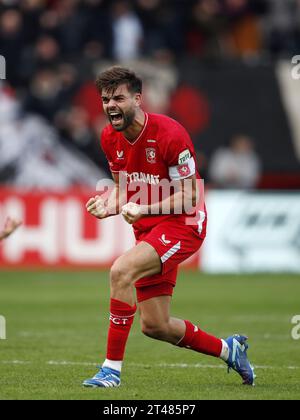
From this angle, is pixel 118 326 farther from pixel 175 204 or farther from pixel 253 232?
pixel 253 232

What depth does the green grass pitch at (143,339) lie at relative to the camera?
8.08m

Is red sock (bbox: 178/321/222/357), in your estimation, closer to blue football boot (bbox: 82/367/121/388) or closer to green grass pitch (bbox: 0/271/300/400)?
green grass pitch (bbox: 0/271/300/400)

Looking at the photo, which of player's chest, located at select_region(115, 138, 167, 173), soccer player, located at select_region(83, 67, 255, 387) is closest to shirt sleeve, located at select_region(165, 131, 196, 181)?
soccer player, located at select_region(83, 67, 255, 387)

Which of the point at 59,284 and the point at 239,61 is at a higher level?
the point at 239,61

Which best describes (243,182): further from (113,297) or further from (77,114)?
(113,297)

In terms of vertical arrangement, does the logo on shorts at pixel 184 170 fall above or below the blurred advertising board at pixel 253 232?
above

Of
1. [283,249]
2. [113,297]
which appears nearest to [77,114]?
[283,249]

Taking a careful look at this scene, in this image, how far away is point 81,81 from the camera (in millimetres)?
20984

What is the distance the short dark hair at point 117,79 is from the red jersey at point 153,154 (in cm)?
30

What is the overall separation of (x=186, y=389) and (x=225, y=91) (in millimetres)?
13990

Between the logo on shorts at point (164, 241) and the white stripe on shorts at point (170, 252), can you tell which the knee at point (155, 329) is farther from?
the logo on shorts at point (164, 241)

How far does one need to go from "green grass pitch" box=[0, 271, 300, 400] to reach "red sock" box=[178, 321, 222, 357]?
262 millimetres

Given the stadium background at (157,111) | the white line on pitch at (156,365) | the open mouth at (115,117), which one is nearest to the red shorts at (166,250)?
the open mouth at (115,117)

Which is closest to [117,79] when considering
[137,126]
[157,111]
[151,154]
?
[137,126]
